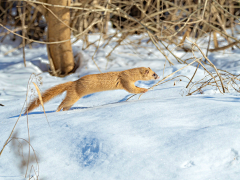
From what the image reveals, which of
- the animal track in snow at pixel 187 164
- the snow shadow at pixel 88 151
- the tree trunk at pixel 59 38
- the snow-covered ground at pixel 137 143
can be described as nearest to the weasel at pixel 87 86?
the snow-covered ground at pixel 137 143

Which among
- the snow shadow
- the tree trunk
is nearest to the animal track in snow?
the snow shadow

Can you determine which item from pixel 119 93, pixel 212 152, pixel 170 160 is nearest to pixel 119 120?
pixel 170 160

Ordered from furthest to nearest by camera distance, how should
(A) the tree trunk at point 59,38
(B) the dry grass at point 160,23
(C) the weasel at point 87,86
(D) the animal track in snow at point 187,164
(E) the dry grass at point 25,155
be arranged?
(A) the tree trunk at point 59,38 → (B) the dry grass at point 160,23 → (C) the weasel at point 87,86 → (E) the dry grass at point 25,155 → (D) the animal track in snow at point 187,164

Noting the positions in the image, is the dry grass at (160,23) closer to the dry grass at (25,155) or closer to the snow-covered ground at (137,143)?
the snow-covered ground at (137,143)

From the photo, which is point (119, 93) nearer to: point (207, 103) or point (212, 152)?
point (207, 103)

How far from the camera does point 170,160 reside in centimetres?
155

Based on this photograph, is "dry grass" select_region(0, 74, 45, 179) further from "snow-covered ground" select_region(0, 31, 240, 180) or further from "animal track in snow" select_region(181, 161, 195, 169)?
"animal track in snow" select_region(181, 161, 195, 169)

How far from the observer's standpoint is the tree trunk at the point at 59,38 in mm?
4895

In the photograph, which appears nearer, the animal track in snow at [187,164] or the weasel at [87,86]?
the animal track in snow at [187,164]

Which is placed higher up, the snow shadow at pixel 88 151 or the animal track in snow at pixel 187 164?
the animal track in snow at pixel 187 164

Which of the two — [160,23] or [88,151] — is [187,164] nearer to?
[88,151]

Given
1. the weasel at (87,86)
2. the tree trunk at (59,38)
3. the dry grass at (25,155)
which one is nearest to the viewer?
the dry grass at (25,155)

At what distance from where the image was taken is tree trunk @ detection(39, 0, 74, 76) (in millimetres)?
4895

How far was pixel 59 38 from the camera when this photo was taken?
5.03 metres
